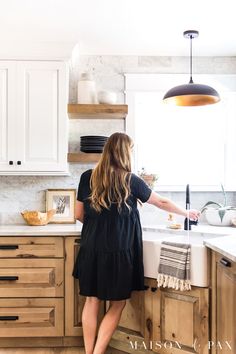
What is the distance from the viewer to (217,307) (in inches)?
88.5

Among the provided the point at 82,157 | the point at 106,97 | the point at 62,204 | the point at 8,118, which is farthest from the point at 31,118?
the point at 62,204

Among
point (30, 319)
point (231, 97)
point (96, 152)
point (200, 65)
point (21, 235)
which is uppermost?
point (200, 65)

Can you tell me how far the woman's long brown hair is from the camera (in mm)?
2475

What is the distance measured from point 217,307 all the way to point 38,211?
186 cm

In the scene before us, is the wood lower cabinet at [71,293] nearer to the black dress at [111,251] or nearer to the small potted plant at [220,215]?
the black dress at [111,251]

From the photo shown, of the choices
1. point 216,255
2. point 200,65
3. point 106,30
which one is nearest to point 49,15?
point 106,30

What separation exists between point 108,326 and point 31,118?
5.67ft

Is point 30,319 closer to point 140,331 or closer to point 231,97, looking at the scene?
point 140,331

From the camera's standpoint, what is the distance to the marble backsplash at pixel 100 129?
360 cm

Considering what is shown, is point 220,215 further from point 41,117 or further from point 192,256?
point 41,117

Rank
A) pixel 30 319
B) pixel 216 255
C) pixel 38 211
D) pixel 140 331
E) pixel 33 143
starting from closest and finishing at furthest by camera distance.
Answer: pixel 216 255 → pixel 140 331 → pixel 30 319 → pixel 33 143 → pixel 38 211

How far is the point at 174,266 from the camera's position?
2447mm

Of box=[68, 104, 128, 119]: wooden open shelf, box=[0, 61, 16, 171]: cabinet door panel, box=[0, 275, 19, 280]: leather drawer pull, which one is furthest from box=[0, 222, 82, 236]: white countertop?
box=[68, 104, 128, 119]: wooden open shelf

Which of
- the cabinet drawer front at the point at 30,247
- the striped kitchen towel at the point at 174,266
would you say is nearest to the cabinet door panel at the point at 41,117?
the cabinet drawer front at the point at 30,247
